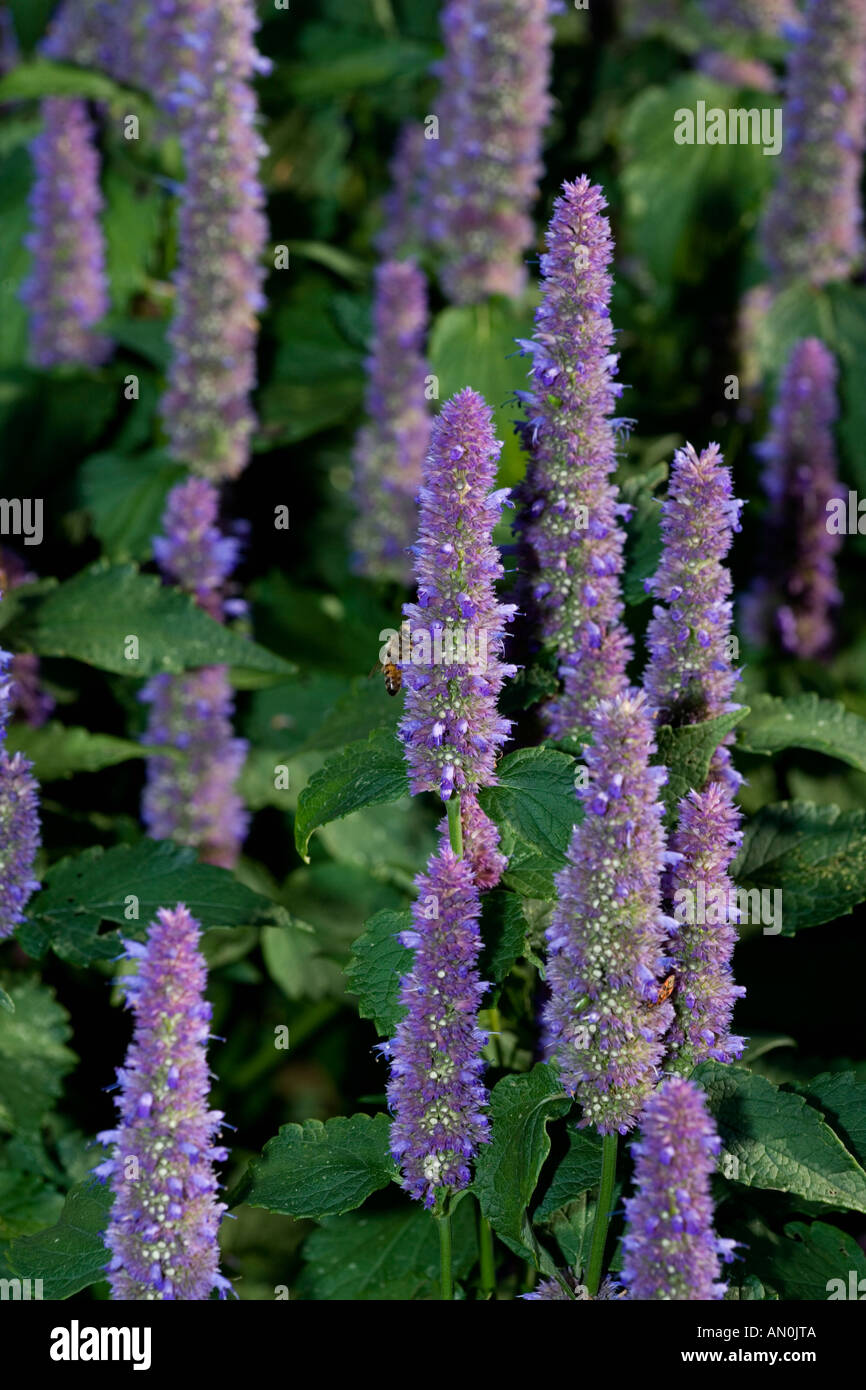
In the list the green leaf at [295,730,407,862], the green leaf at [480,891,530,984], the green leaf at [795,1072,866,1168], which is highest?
the green leaf at [295,730,407,862]

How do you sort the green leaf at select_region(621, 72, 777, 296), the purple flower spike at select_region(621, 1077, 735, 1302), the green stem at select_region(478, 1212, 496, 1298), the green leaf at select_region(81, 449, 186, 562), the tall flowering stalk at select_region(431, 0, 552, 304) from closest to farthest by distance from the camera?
the purple flower spike at select_region(621, 1077, 735, 1302) < the green stem at select_region(478, 1212, 496, 1298) < the tall flowering stalk at select_region(431, 0, 552, 304) < the green leaf at select_region(81, 449, 186, 562) < the green leaf at select_region(621, 72, 777, 296)

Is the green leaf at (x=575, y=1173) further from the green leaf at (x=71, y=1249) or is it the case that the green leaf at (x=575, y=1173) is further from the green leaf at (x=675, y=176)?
the green leaf at (x=675, y=176)

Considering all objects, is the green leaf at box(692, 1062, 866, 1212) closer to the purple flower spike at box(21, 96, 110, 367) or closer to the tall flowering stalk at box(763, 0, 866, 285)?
the purple flower spike at box(21, 96, 110, 367)

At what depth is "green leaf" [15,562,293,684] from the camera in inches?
93.6

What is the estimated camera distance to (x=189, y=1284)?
1733 mm

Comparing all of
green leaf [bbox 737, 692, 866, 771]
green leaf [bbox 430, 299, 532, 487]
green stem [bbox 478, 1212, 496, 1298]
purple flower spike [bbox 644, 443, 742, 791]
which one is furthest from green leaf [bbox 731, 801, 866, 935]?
green leaf [bbox 430, 299, 532, 487]

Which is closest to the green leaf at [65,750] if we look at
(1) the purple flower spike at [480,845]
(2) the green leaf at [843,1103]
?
(1) the purple flower spike at [480,845]

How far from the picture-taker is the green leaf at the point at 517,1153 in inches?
65.6

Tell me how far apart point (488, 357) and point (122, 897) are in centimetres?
156

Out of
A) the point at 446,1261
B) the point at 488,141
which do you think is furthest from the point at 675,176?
the point at 446,1261

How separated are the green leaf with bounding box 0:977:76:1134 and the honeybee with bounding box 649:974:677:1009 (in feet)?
3.44

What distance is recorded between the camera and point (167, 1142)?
1.70 meters

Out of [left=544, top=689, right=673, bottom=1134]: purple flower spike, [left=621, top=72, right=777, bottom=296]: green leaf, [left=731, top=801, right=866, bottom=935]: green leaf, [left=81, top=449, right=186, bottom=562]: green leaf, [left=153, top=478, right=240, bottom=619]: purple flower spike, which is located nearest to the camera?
[left=544, top=689, right=673, bottom=1134]: purple flower spike
